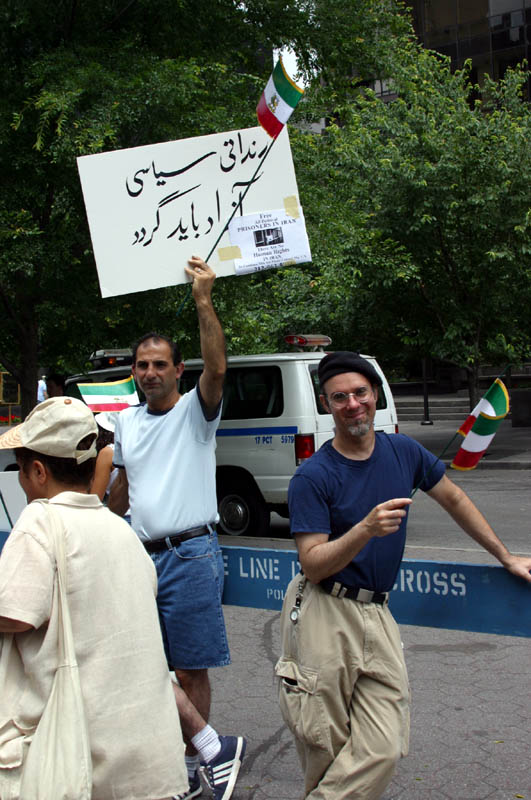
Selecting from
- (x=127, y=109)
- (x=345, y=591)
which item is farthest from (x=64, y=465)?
(x=127, y=109)

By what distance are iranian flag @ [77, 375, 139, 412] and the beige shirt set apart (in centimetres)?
426

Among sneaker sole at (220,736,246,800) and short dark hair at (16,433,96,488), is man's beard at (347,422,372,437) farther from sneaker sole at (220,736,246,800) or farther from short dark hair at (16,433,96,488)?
sneaker sole at (220,736,246,800)

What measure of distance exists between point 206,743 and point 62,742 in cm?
177

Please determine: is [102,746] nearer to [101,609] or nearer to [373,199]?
[101,609]

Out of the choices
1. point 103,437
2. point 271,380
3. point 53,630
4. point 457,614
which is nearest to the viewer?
point 53,630

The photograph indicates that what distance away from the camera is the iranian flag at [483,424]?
2928mm

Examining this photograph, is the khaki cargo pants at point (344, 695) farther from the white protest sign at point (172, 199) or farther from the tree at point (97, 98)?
the tree at point (97, 98)

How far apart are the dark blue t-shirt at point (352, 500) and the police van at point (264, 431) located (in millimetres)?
6735

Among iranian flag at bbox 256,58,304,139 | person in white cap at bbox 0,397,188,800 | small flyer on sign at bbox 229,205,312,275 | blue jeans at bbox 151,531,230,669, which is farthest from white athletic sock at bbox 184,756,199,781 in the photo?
iranian flag at bbox 256,58,304,139

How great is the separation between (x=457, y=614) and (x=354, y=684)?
2.31 ft

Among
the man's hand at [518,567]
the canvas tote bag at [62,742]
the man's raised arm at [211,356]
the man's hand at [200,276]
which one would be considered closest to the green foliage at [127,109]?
the man's hand at [200,276]

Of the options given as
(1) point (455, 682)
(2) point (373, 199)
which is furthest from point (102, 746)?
(2) point (373, 199)

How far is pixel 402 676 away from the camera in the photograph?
9.04 ft

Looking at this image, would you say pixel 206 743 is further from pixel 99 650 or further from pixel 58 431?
pixel 58 431
